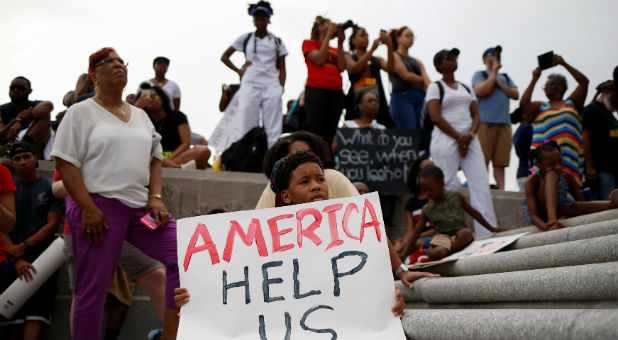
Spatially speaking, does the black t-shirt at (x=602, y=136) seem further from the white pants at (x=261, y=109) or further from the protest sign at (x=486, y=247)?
the white pants at (x=261, y=109)

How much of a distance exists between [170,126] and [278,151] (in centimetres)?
318

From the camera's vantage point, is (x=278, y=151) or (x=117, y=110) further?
(x=278, y=151)

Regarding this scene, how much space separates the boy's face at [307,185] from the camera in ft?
9.75

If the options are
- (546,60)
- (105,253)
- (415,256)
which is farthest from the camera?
(546,60)

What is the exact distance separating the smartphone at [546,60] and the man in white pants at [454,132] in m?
0.87

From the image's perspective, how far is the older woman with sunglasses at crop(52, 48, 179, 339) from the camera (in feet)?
11.5

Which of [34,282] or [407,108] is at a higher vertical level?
[407,108]

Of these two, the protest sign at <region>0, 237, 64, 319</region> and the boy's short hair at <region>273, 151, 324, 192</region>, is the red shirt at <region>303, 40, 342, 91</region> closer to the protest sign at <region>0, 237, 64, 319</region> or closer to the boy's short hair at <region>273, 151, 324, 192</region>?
the protest sign at <region>0, 237, 64, 319</region>

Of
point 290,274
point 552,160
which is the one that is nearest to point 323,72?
point 552,160

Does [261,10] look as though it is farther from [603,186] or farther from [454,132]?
[603,186]

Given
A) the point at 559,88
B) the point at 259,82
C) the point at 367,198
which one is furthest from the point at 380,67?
the point at 367,198

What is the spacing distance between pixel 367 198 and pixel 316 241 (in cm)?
28

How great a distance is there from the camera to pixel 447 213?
5684mm

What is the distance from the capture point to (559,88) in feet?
22.2
